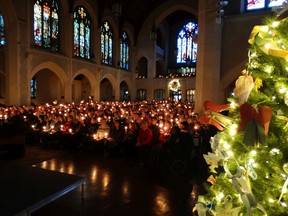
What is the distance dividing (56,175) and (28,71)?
16.7 m

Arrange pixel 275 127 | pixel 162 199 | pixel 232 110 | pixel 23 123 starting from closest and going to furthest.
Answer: pixel 275 127 → pixel 232 110 → pixel 162 199 → pixel 23 123

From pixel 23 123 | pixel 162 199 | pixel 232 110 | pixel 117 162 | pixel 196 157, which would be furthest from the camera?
pixel 23 123

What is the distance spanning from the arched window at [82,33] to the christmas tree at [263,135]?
79.3 feet

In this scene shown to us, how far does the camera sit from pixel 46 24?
20.8 metres

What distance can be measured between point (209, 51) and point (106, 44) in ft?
61.5

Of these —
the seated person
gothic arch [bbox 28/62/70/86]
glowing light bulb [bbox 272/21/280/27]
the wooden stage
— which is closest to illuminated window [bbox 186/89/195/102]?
gothic arch [bbox 28/62/70/86]

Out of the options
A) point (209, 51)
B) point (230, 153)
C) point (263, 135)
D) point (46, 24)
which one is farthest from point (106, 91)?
point (263, 135)

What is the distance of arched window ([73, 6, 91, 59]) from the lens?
78.9 feet

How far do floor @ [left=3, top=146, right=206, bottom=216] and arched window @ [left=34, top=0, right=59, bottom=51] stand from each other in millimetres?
15216

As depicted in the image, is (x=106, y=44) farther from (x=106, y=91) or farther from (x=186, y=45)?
(x=186, y=45)

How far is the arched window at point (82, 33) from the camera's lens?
24047mm

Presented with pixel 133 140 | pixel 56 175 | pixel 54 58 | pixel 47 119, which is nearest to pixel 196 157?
pixel 133 140

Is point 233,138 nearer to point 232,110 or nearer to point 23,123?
point 232,110

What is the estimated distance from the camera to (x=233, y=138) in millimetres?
1825
